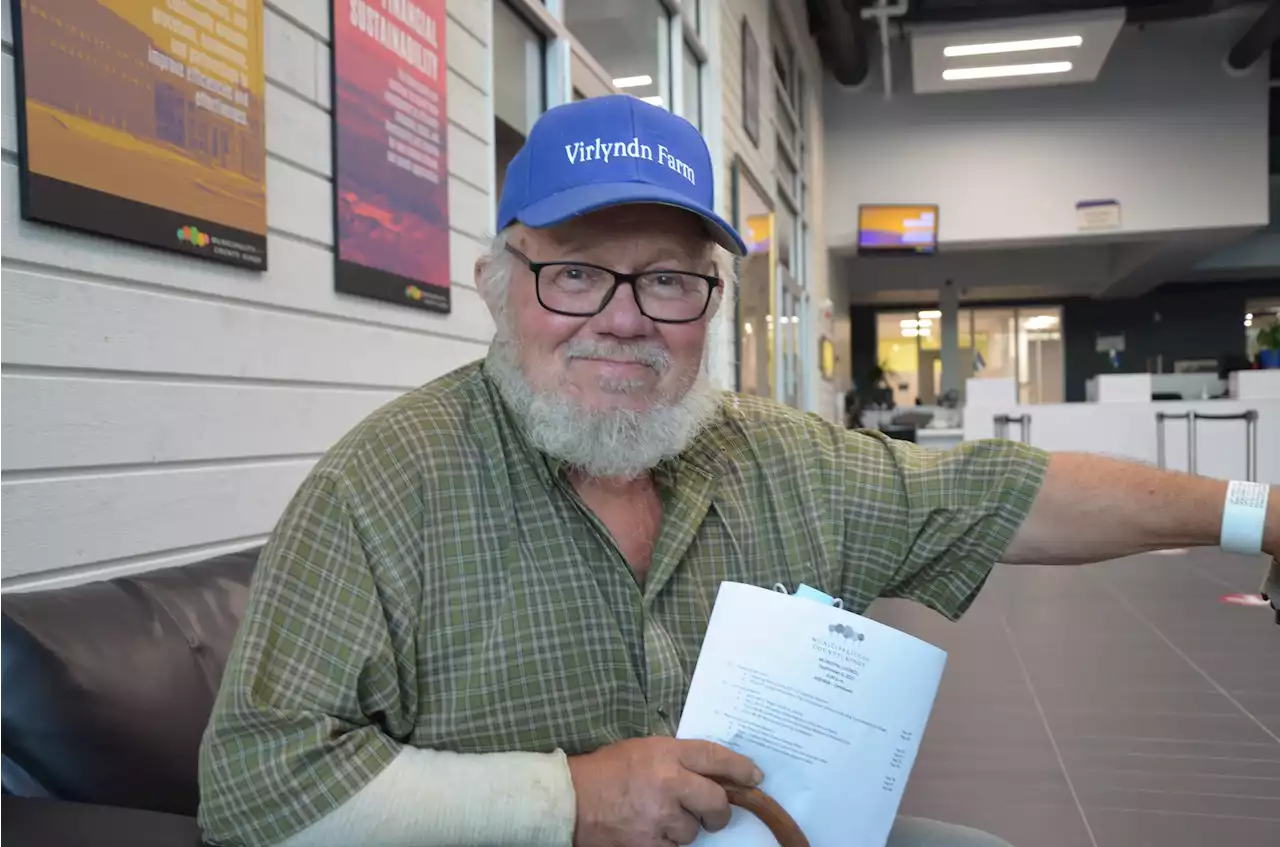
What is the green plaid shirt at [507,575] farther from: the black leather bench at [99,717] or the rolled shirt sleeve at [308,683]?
the black leather bench at [99,717]

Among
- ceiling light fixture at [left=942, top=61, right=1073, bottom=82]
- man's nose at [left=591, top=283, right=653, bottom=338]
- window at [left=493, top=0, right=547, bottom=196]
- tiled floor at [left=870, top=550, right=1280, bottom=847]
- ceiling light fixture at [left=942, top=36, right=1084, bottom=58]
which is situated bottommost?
tiled floor at [left=870, top=550, right=1280, bottom=847]

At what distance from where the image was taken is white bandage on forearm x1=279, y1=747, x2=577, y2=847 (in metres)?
0.86

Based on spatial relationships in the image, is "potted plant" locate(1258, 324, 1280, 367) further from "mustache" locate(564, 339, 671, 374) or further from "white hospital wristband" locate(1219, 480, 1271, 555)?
"mustache" locate(564, 339, 671, 374)

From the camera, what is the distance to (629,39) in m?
4.73

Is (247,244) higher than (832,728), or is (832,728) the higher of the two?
(247,244)

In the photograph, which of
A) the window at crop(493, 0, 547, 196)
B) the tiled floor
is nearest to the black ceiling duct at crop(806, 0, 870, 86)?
the window at crop(493, 0, 547, 196)

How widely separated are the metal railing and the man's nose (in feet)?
31.5

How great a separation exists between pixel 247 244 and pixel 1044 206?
1114 cm

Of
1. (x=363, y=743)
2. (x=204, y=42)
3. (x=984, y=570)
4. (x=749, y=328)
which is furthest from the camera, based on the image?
(x=749, y=328)

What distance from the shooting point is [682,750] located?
0.91 metres

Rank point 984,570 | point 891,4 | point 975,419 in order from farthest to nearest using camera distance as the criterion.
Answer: point 975,419, point 891,4, point 984,570

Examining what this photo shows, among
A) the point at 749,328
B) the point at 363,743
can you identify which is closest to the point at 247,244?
the point at 363,743

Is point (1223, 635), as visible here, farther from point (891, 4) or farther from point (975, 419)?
point (891, 4)

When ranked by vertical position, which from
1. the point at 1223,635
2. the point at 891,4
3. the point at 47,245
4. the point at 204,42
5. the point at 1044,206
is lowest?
the point at 1223,635
